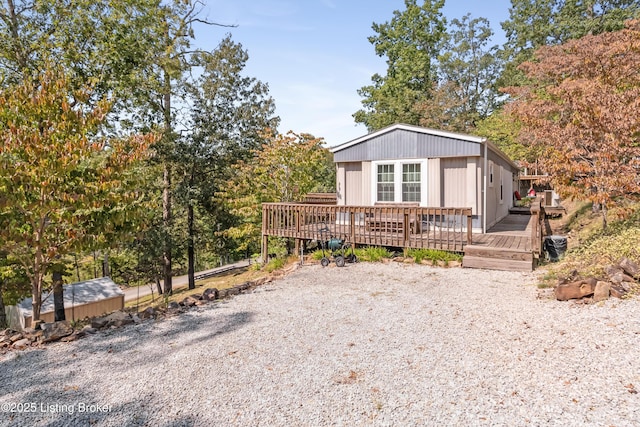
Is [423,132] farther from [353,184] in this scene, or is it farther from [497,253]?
[497,253]

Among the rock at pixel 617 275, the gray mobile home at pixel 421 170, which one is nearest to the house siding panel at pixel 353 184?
the gray mobile home at pixel 421 170

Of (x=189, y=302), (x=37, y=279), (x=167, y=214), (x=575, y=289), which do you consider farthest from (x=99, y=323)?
(x=167, y=214)

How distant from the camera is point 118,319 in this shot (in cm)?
590

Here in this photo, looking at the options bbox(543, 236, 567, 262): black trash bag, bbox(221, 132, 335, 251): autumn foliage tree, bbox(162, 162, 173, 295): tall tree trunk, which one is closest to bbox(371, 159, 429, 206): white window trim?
bbox(543, 236, 567, 262): black trash bag

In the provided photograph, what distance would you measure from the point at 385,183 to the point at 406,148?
132 cm

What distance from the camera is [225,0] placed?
14.7 meters

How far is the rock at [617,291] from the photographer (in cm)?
500

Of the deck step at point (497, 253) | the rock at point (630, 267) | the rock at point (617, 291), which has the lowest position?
the rock at point (617, 291)

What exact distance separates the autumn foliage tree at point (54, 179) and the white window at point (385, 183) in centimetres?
768

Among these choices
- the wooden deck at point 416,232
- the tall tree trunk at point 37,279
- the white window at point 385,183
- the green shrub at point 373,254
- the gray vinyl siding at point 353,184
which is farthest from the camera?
the gray vinyl siding at point 353,184

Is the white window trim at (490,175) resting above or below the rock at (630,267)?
above

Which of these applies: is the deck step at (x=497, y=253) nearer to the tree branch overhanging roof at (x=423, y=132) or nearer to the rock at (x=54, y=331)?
the tree branch overhanging roof at (x=423, y=132)

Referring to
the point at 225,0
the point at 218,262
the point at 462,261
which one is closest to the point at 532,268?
the point at 462,261

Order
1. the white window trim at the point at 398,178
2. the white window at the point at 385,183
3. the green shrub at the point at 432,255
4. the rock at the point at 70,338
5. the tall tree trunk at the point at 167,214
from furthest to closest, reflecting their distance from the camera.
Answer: the tall tree trunk at the point at 167,214 < the white window at the point at 385,183 < the white window trim at the point at 398,178 < the green shrub at the point at 432,255 < the rock at the point at 70,338
